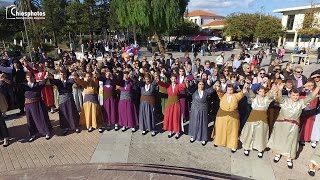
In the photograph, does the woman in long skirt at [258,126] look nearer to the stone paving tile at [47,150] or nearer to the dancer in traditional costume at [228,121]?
the dancer in traditional costume at [228,121]

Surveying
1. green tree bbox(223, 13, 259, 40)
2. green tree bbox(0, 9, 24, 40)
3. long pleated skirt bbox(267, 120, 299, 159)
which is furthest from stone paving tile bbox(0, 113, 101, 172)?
green tree bbox(223, 13, 259, 40)

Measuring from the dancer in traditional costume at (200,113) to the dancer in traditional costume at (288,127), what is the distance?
1.50 metres

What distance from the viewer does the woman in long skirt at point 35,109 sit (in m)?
6.41

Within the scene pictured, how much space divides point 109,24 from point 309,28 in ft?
82.1

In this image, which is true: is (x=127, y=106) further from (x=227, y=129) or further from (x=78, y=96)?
(x=227, y=129)

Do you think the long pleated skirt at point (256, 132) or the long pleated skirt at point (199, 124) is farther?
the long pleated skirt at point (199, 124)

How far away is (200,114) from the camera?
634cm

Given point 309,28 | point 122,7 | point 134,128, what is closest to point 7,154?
point 134,128

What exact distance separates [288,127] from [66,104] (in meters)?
5.13

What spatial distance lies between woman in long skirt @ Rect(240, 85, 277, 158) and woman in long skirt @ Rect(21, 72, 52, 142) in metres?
4.69

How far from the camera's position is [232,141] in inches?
241

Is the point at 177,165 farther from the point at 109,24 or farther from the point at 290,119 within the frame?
the point at 109,24

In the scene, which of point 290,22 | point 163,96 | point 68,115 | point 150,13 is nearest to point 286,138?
point 163,96

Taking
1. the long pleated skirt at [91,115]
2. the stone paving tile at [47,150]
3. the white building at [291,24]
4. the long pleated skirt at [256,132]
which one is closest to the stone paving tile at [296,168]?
the long pleated skirt at [256,132]
